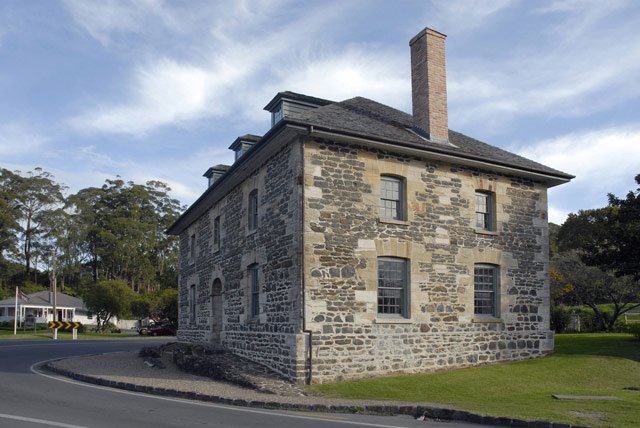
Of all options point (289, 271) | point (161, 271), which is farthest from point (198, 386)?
point (161, 271)

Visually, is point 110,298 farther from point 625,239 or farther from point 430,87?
point 625,239

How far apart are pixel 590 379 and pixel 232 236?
38.2ft

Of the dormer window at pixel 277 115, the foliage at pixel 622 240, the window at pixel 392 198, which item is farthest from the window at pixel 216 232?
the foliage at pixel 622 240

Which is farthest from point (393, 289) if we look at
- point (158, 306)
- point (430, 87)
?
point (158, 306)

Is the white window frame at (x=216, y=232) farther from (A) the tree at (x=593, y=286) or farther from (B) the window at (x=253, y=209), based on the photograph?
(A) the tree at (x=593, y=286)

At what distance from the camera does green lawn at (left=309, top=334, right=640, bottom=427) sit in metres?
10.0

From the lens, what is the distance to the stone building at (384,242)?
1457 cm

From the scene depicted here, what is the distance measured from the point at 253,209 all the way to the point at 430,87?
6.57m

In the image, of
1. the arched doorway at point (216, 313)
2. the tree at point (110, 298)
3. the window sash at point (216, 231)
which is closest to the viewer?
the arched doorway at point (216, 313)

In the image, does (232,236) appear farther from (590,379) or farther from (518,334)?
(590,379)

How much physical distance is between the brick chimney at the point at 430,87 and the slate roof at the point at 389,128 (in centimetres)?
45

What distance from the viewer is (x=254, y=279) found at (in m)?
18.0

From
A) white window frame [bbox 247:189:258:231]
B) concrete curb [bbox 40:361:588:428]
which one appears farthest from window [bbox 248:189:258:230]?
concrete curb [bbox 40:361:588:428]

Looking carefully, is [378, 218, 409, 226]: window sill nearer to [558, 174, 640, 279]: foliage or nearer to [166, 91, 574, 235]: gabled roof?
[166, 91, 574, 235]: gabled roof
